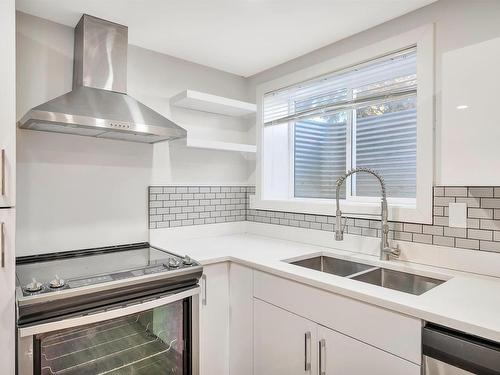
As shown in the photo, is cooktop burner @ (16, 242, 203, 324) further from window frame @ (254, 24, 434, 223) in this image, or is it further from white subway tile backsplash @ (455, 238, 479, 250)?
white subway tile backsplash @ (455, 238, 479, 250)

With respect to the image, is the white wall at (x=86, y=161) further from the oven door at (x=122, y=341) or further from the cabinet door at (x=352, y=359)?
the cabinet door at (x=352, y=359)

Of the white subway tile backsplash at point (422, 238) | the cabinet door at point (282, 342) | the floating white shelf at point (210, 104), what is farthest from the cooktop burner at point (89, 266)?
the white subway tile backsplash at point (422, 238)

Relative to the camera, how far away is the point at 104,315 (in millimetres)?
1433

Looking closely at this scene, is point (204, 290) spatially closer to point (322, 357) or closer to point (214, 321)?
point (214, 321)

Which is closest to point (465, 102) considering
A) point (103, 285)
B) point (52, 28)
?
point (103, 285)

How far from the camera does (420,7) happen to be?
5.58 ft

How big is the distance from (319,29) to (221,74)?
0.95 m

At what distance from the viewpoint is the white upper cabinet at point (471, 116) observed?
1227 mm

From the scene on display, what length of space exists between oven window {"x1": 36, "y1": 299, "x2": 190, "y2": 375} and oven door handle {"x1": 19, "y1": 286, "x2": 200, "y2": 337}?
1.9 inches

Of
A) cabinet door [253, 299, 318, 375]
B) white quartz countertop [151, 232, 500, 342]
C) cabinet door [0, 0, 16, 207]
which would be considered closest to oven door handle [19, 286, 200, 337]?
white quartz countertop [151, 232, 500, 342]

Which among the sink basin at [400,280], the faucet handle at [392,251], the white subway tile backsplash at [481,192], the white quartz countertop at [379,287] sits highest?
Result: the white subway tile backsplash at [481,192]

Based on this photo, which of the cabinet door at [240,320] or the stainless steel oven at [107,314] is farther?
the cabinet door at [240,320]

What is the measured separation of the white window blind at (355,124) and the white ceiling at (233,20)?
266 millimetres

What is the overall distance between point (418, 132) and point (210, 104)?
1.36 metres
